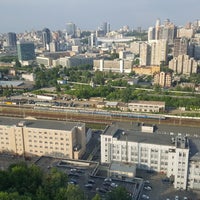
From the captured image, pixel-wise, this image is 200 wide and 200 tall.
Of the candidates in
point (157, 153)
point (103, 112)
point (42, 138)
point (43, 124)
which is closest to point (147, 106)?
point (103, 112)

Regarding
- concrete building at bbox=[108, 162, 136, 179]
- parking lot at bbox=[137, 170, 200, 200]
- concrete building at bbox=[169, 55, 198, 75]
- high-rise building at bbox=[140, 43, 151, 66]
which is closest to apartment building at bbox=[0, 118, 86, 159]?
concrete building at bbox=[108, 162, 136, 179]

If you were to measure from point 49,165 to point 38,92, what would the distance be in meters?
22.9

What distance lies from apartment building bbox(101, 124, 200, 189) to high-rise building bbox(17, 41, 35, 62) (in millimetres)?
51125

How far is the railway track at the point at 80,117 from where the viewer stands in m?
26.8

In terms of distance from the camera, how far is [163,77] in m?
40.5

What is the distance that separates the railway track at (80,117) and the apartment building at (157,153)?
8593mm

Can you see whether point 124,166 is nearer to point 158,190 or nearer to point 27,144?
point 158,190

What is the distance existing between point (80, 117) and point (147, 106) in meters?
7.68

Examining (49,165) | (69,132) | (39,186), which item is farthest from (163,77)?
(39,186)

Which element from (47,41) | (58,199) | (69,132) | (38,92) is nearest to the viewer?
(58,199)

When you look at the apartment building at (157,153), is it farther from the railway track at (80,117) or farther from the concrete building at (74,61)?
the concrete building at (74,61)

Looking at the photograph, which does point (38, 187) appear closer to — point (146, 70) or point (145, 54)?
point (146, 70)

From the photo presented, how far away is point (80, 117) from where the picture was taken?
2834 cm

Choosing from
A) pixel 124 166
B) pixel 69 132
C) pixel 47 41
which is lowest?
pixel 124 166
